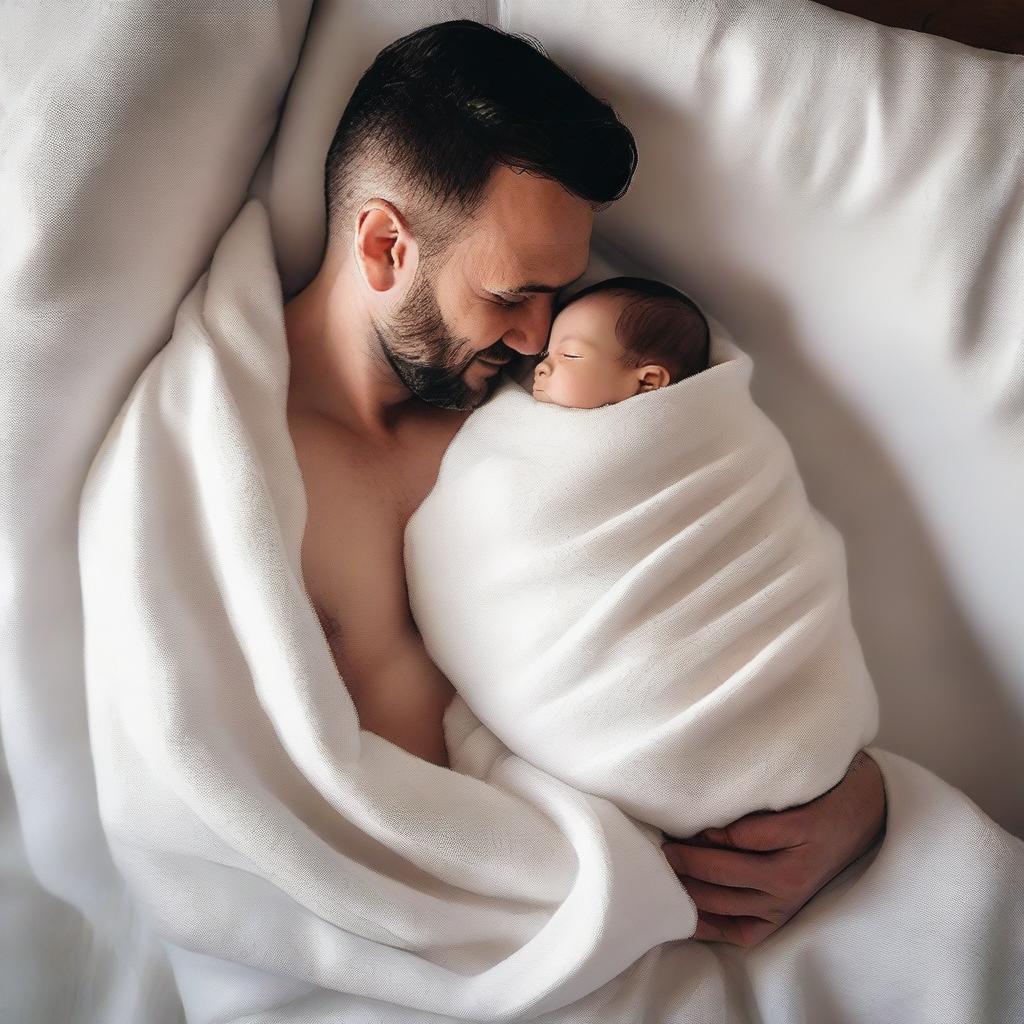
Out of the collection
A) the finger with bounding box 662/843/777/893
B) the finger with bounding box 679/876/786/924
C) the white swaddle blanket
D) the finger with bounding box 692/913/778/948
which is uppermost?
the white swaddle blanket

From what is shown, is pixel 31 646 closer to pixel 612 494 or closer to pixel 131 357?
→ pixel 131 357

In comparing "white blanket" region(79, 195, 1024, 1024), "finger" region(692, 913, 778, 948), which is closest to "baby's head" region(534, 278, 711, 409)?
"white blanket" region(79, 195, 1024, 1024)

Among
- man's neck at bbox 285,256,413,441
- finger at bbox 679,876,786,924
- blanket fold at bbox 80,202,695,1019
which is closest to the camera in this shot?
blanket fold at bbox 80,202,695,1019

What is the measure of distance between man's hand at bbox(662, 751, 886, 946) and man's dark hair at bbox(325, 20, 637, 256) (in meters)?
0.67

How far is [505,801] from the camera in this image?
906 mm

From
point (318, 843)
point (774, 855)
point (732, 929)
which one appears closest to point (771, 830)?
point (774, 855)

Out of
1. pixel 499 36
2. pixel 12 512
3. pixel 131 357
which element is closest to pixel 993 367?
pixel 499 36

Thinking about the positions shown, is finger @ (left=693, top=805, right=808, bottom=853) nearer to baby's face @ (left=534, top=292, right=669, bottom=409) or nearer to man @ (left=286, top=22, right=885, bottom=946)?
man @ (left=286, top=22, right=885, bottom=946)

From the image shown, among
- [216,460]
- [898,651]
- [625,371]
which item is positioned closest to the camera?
[216,460]

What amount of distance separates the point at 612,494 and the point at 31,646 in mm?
610

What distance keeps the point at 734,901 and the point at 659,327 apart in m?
0.60

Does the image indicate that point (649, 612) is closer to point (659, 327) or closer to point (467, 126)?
point (659, 327)

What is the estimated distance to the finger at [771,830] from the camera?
0.91 m

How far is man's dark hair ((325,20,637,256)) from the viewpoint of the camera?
3.06 ft
